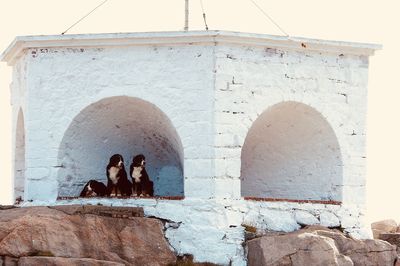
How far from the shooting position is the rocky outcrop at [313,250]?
16.9m

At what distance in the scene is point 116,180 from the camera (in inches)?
744

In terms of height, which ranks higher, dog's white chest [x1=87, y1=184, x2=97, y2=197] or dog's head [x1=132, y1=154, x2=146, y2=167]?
dog's head [x1=132, y1=154, x2=146, y2=167]

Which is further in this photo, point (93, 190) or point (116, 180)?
point (116, 180)

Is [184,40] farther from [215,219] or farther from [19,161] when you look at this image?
[19,161]

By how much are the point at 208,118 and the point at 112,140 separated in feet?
9.02

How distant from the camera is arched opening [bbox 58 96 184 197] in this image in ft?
61.0

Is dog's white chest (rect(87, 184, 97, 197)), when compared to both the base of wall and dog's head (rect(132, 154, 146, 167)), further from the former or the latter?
dog's head (rect(132, 154, 146, 167))

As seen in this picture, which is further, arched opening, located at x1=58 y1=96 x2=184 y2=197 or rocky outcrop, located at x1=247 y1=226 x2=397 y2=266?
arched opening, located at x1=58 y1=96 x2=184 y2=197

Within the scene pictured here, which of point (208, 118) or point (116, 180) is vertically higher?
point (208, 118)

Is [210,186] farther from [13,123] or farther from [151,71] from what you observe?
[13,123]

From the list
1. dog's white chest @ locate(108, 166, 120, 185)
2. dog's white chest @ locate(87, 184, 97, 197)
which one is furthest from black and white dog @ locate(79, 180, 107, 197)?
dog's white chest @ locate(108, 166, 120, 185)

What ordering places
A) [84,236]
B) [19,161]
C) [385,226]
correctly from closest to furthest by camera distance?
[84,236] < [19,161] < [385,226]

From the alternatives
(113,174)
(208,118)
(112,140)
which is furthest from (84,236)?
(112,140)

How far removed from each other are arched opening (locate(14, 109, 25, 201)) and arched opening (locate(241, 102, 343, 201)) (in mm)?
4323
